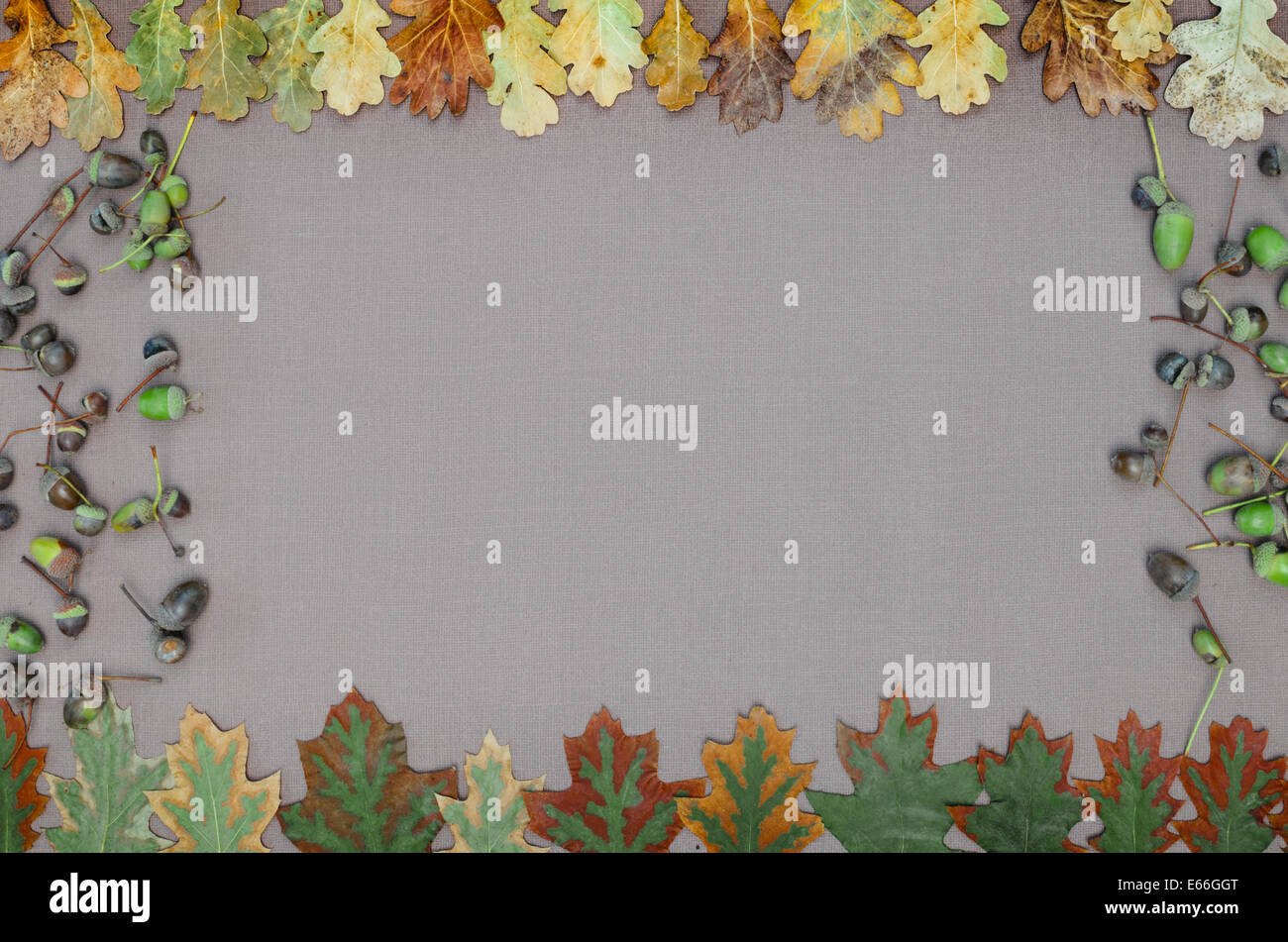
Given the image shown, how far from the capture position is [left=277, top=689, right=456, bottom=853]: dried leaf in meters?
1.33

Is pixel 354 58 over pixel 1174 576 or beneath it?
over

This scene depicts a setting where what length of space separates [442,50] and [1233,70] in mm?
1188

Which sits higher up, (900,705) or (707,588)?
(707,588)

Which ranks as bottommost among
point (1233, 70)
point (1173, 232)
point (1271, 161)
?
point (1173, 232)

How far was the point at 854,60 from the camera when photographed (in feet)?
4.40

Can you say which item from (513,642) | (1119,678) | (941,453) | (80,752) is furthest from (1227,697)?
(80,752)

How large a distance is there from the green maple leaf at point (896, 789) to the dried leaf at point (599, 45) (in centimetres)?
103

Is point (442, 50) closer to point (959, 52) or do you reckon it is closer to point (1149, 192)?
point (959, 52)

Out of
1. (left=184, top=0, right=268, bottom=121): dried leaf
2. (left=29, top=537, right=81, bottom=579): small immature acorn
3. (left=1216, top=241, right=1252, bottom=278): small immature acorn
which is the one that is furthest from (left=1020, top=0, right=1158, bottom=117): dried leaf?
(left=29, top=537, right=81, bottom=579): small immature acorn

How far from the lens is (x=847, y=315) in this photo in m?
1.36

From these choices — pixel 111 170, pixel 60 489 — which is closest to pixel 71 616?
pixel 60 489

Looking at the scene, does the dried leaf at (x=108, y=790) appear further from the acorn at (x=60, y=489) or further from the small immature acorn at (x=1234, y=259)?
the small immature acorn at (x=1234, y=259)
